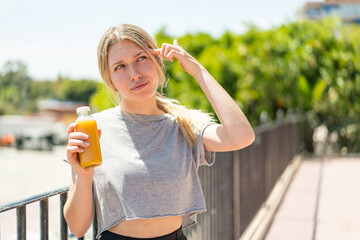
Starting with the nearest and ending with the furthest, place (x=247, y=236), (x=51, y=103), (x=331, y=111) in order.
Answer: (x=247, y=236), (x=331, y=111), (x=51, y=103)

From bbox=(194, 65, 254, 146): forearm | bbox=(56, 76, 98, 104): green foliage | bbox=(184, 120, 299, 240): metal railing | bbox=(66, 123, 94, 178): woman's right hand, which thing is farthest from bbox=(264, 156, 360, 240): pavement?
bbox=(56, 76, 98, 104): green foliage

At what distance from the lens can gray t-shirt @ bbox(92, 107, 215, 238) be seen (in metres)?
1.69

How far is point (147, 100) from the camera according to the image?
72.9 inches

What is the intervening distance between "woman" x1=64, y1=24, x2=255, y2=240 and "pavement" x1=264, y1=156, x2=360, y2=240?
11.7 feet

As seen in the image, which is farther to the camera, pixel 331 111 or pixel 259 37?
pixel 259 37

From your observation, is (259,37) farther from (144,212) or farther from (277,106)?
(144,212)

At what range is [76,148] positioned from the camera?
1475 mm

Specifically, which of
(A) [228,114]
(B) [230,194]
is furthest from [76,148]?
(B) [230,194]

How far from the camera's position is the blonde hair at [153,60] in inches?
69.9

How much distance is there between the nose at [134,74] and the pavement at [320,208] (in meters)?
3.86

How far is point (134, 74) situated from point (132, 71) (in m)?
0.02

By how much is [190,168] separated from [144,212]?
27 cm

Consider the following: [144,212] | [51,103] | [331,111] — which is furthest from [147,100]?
[51,103]

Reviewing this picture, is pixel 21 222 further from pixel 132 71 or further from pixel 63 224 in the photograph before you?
pixel 132 71
